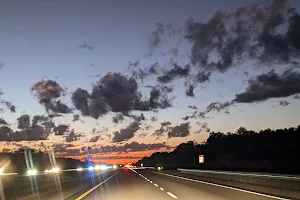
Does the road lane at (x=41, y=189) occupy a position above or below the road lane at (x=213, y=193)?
above

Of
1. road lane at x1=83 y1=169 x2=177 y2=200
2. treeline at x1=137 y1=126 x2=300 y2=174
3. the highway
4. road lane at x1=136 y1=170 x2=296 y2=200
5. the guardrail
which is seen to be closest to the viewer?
road lane at x1=136 y1=170 x2=296 y2=200

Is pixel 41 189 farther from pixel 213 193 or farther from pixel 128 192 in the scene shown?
pixel 213 193

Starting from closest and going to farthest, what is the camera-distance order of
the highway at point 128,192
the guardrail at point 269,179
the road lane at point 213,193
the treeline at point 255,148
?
the road lane at point 213,193
the highway at point 128,192
the guardrail at point 269,179
the treeline at point 255,148

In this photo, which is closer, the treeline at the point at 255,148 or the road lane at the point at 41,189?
the road lane at the point at 41,189

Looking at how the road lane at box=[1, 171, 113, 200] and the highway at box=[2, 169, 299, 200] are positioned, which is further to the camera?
the road lane at box=[1, 171, 113, 200]

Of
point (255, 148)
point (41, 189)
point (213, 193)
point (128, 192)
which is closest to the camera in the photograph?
point (213, 193)

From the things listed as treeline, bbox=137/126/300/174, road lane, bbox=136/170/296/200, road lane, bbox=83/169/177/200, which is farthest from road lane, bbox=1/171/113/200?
treeline, bbox=137/126/300/174

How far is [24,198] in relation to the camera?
20031mm

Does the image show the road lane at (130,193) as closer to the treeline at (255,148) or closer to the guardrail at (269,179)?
the guardrail at (269,179)

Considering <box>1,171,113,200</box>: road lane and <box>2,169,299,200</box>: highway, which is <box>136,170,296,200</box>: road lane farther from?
<box>1,171,113,200</box>: road lane

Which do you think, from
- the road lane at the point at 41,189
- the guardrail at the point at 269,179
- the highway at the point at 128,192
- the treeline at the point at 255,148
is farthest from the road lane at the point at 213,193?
the treeline at the point at 255,148

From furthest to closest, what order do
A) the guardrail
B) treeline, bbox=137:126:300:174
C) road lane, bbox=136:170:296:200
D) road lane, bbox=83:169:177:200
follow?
treeline, bbox=137:126:300:174 → the guardrail → road lane, bbox=83:169:177:200 → road lane, bbox=136:170:296:200

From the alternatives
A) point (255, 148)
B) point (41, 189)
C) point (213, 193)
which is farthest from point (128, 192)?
point (255, 148)

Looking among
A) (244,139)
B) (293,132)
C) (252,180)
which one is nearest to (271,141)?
(293,132)
